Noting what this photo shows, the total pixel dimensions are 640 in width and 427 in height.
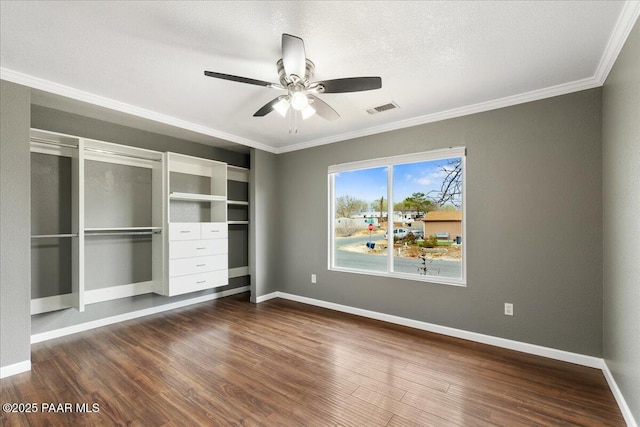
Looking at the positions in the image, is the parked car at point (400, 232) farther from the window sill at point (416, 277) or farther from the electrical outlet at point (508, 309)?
the electrical outlet at point (508, 309)

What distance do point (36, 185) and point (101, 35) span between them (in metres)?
2.06

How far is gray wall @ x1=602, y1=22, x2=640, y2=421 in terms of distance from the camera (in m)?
1.73

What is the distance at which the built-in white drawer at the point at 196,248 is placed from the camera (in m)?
3.73

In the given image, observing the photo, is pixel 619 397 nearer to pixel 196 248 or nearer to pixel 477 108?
pixel 477 108

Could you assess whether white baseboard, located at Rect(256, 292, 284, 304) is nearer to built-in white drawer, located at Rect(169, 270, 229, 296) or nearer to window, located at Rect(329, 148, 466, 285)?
built-in white drawer, located at Rect(169, 270, 229, 296)

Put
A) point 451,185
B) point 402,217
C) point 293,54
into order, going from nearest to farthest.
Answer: point 293,54 < point 451,185 < point 402,217

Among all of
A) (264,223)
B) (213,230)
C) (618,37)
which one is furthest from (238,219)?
(618,37)

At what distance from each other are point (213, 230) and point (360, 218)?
7.10 feet

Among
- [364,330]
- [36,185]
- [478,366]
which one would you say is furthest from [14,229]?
[478,366]

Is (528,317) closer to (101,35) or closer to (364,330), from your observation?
(364,330)

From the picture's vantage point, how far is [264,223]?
4.77 meters

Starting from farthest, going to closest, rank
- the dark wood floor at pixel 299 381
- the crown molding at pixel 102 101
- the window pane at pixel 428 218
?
the window pane at pixel 428 218 → the crown molding at pixel 102 101 → the dark wood floor at pixel 299 381

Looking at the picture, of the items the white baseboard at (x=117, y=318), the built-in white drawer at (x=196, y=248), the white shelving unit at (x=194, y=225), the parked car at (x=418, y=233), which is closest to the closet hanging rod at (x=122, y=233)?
→ the white shelving unit at (x=194, y=225)

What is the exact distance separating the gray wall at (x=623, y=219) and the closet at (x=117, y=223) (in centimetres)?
→ 424
